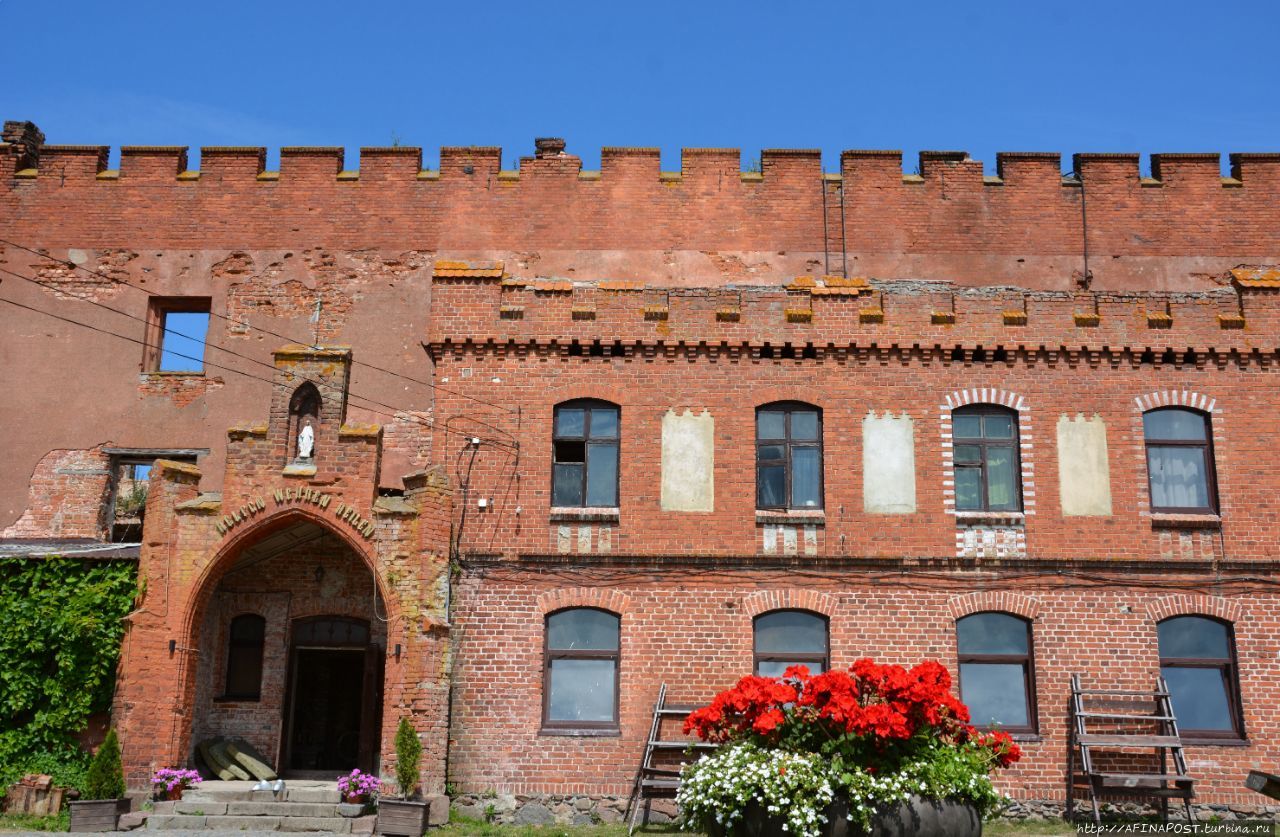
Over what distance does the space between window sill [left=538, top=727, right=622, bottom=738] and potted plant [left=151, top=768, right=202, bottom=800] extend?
4.83 meters

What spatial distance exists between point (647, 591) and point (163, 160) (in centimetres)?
1386

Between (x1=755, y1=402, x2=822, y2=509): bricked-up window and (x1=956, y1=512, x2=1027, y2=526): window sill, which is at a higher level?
(x1=755, y1=402, x2=822, y2=509): bricked-up window

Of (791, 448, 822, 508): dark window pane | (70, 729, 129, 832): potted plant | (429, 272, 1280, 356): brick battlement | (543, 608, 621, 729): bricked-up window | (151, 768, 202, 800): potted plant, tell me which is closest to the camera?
(70, 729, 129, 832): potted plant

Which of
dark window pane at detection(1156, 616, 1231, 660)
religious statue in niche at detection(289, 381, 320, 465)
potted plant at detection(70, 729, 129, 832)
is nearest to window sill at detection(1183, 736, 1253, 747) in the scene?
dark window pane at detection(1156, 616, 1231, 660)

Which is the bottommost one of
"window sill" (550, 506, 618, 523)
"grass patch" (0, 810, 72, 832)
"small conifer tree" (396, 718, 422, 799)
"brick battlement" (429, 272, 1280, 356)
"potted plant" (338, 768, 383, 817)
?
"grass patch" (0, 810, 72, 832)

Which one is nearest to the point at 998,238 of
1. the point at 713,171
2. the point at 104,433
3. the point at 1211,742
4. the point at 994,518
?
the point at 713,171

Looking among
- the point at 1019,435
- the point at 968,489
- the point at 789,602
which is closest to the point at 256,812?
the point at 789,602

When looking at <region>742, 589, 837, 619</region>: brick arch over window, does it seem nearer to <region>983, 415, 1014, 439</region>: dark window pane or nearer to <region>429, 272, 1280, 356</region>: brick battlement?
<region>983, 415, 1014, 439</region>: dark window pane

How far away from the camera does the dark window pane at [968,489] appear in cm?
1877

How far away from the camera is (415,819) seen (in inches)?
630

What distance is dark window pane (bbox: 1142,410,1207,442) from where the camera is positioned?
19031 mm

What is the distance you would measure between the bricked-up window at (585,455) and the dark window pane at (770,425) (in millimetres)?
2158

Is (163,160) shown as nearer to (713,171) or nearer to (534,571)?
(713,171)

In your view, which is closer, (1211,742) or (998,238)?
(1211,742)
